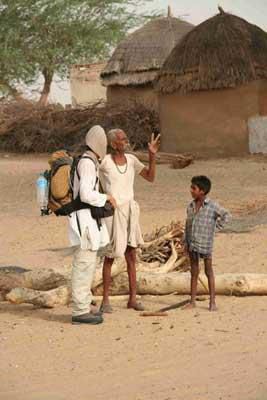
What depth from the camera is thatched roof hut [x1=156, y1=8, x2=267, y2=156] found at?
2300 centimetres

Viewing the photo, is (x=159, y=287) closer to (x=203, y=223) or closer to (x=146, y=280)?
(x=146, y=280)

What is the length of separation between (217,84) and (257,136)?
1486mm

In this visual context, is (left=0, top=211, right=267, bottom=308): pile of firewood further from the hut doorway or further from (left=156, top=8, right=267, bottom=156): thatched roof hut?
the hut doorway

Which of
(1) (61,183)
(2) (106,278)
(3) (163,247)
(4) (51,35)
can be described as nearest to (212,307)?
(2) (106,278)

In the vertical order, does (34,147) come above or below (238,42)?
below

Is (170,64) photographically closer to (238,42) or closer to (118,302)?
(238,42)

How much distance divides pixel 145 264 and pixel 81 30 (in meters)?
32.5

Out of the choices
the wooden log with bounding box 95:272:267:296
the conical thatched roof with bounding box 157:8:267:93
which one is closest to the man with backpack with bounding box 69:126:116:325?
the wooden log with bounding box 95:272:267:296

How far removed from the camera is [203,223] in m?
Result: 8.78

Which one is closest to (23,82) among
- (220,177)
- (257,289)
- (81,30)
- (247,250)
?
(81,30)

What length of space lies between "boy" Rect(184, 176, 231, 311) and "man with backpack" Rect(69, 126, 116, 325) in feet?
2.45

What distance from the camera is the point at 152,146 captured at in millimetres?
8859

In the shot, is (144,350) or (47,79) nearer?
(144,350)

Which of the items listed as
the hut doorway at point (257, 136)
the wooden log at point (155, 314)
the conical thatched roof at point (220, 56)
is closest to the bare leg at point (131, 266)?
the wooden log at point (155, 314)
